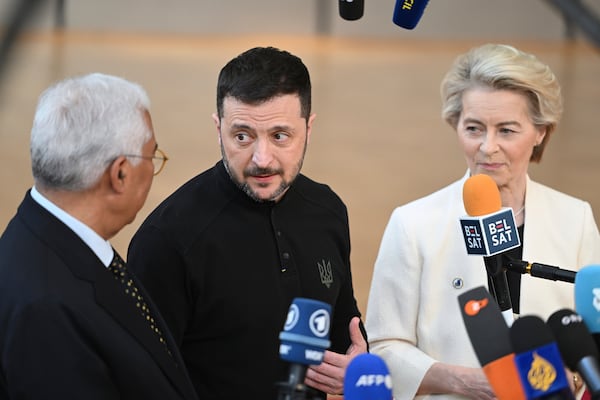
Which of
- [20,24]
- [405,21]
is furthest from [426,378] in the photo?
[20,24]

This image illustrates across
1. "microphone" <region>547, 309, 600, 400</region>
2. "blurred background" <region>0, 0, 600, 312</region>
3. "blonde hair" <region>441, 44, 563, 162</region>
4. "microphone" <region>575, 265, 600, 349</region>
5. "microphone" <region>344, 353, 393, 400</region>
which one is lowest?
"microphone" <region>344, 353, 393, 400</region>

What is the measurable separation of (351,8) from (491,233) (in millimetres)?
680

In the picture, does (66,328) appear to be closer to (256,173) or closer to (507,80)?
(256,173)

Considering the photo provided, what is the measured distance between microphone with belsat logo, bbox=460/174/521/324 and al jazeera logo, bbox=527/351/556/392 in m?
0.66

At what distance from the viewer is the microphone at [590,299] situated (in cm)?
194

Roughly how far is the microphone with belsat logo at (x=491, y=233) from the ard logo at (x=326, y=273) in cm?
46

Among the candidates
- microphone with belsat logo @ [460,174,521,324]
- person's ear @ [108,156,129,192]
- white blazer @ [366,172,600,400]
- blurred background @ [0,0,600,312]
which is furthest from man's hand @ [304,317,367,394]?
blurred background @ [0,0,600,312]

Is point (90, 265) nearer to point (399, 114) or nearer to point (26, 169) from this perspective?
point (26, 169)

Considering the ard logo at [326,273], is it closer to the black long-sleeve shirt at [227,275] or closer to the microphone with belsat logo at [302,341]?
the black long-sleeve shirt at [227,275]

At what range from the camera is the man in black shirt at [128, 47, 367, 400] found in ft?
8.64

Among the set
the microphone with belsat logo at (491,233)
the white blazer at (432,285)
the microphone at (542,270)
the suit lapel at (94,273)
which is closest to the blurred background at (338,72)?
the white blazer at (432,285)

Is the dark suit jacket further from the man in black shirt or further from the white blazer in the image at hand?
the white blazer

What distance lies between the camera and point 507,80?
3098 millimetres

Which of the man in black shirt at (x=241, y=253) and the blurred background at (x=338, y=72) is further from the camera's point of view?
the blurred background at (x=338, y=72)
